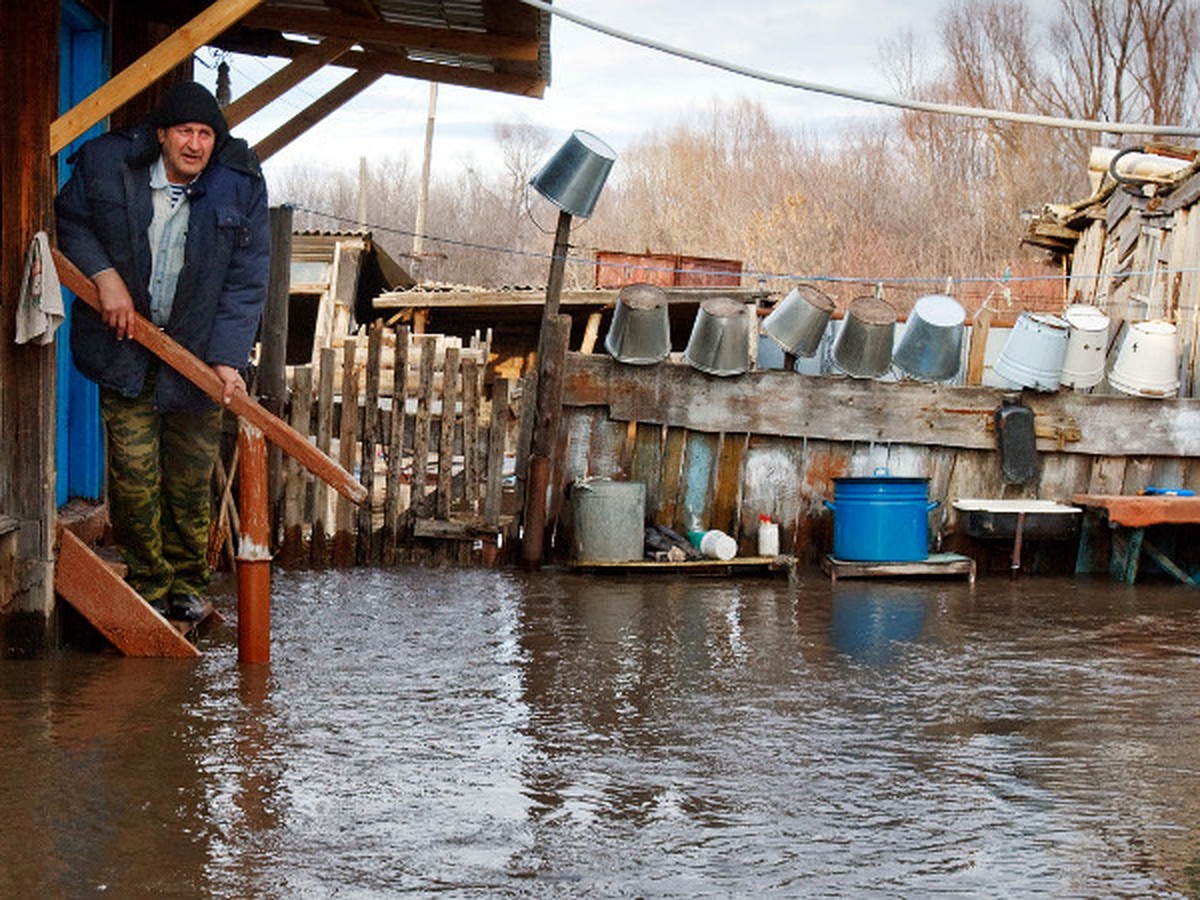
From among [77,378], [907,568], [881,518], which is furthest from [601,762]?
[907,568]

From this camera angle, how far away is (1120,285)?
18.6m

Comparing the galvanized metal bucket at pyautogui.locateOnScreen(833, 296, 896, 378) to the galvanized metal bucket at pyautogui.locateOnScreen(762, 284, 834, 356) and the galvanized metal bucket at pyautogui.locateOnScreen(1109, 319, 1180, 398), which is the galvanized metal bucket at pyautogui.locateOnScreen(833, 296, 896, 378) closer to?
the galvanized metal bucket at pyautogui.locateOnScreen(762, 284, 834, 356)

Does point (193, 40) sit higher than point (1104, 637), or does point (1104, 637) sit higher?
point (193, 40)

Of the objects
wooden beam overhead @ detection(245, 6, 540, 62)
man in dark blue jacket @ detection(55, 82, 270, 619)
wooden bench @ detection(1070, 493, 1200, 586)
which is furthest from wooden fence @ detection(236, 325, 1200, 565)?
man in dark blue jacket @ detection(55, 82, 270, 619)

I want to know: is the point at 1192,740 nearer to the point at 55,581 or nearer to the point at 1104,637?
the point at 1104,637

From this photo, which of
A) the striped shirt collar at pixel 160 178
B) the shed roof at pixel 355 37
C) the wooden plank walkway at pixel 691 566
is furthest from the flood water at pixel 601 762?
the shed roof at pixel 355 37

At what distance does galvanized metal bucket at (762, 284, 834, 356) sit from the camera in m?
12.2

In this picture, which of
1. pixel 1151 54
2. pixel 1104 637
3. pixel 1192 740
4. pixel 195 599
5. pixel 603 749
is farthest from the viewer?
pixel 1151 54

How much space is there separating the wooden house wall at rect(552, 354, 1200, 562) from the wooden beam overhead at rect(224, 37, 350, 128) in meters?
3.32

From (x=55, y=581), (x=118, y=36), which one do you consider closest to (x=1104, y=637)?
(x=55, y=581)

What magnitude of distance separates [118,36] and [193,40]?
2934mm

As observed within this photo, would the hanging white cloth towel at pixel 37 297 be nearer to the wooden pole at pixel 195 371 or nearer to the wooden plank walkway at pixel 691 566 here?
the wooden pole at pixel 195 371

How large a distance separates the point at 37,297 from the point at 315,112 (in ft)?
13.9

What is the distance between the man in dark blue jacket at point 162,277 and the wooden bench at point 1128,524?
700cm
